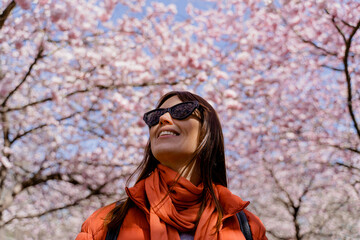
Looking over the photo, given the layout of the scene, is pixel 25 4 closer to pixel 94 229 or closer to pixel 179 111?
pixel 179 111

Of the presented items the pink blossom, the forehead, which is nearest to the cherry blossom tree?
the pink blossom

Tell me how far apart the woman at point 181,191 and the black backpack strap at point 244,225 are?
0.08 ft

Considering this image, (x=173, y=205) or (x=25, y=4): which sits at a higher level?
(x=25, y=4)

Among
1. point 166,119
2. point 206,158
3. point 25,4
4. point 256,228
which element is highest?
point 25,4

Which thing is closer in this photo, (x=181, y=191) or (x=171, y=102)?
(x=181, y=191)

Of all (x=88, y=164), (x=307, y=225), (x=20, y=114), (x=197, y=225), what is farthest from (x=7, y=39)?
(x=307, y=225)

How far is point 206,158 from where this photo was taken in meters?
1.68

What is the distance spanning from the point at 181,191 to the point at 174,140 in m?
0.22

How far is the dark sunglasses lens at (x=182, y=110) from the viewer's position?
1635mm

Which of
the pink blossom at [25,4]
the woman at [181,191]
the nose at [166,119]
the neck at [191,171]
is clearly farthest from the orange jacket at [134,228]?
the pink blossom at [25,4]

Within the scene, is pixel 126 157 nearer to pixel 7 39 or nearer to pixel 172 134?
pixel 7 39

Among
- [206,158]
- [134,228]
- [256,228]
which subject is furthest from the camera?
[206,158]

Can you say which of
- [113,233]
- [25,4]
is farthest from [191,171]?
[25,4]

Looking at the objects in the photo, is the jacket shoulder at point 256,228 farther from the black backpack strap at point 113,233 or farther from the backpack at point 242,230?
the black backpack strap at point 113,233
